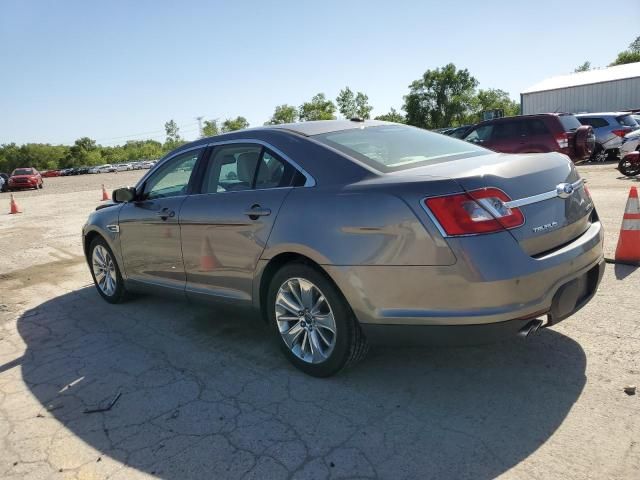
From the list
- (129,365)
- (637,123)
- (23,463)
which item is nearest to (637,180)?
(637,123)

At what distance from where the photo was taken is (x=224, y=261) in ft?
12.8

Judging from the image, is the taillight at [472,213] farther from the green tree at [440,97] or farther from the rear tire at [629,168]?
the green tree at [440,97]

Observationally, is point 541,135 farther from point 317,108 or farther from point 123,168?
point 123,168

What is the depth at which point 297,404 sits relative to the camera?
3182 millimetres

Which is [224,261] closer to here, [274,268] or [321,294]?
[274,268]

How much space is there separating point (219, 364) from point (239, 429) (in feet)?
3.12

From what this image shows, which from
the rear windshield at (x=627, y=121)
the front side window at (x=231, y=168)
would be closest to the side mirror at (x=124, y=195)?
the front side window at (x=231, y=168)

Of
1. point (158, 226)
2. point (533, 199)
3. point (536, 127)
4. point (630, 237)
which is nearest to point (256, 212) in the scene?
point (158, 226)

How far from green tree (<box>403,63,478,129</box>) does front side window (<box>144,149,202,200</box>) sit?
7742 centimetres

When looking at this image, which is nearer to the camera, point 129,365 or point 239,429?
point 239,429

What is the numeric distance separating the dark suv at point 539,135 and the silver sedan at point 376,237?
31.8 feet

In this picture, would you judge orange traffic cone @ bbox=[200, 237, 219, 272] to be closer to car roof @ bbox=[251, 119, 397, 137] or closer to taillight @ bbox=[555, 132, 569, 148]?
car roof @ bbox=[251, 119, 397, 137]

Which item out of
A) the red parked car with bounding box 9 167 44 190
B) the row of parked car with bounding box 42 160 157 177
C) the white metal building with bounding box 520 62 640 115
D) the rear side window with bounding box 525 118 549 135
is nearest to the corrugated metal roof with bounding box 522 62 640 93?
the white metal building with bounding box 520 62 640 115

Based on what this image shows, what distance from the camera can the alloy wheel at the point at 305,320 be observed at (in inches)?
131
